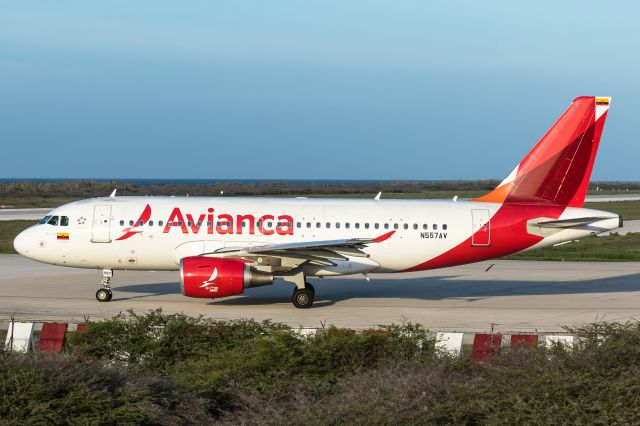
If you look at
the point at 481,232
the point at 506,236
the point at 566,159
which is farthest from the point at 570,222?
the point at 481,232

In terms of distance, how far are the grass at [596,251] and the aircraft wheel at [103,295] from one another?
2017cm

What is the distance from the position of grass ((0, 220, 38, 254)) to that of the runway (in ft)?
26.4

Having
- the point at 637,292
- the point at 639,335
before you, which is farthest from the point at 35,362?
the point at 637,292

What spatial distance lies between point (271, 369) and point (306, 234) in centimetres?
1417

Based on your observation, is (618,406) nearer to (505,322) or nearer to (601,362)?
(601,362)

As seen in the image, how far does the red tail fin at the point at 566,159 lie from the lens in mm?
29484

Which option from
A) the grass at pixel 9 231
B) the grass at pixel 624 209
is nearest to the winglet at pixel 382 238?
the grass at pixel 9 231

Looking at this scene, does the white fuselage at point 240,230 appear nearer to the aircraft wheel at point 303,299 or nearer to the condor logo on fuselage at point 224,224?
the condor logo on fuselage at point 224,224

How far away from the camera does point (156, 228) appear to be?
28.6 m

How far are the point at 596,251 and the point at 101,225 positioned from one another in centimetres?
2879

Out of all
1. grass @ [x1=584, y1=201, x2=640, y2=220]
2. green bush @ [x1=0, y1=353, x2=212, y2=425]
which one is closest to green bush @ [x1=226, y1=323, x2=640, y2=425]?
green bush @ [x1=0, y1=353, x2=212, y2=425]

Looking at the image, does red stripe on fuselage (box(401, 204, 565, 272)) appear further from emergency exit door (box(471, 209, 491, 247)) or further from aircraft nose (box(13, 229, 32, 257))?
aircraft nose (box(13, 229, 32, 257))

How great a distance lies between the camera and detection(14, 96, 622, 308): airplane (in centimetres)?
2852

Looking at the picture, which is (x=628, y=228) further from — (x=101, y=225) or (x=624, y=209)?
(x=101, y=225)
